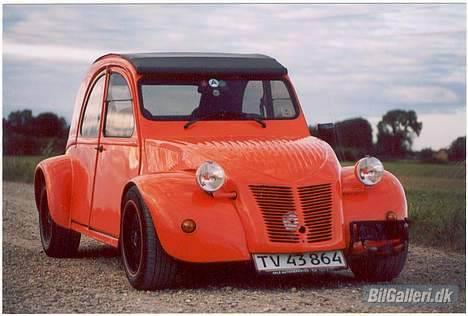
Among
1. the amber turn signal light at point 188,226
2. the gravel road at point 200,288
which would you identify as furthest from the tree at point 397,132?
the amber turn signal light at point 188,226

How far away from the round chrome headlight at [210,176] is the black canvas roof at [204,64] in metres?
1.50

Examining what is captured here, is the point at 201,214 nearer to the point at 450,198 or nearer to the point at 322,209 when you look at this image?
the point at 322,209

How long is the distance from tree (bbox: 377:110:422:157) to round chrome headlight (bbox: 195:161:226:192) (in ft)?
12.7

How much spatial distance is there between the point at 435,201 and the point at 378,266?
3067mm

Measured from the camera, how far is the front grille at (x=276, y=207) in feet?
25.7

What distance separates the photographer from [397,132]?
12.0 m

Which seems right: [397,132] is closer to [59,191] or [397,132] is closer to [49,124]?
[59,191]

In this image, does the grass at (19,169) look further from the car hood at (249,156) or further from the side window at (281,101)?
the car hood at (249,156)

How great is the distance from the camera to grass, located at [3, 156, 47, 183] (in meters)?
19.3

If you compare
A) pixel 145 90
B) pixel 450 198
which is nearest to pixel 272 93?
pixel 145 90

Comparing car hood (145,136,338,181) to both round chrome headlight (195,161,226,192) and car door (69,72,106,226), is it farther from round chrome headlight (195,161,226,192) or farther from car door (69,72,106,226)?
car door (69,72,106,226)

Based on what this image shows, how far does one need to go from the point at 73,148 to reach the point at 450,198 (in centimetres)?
398

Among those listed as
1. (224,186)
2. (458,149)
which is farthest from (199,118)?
(458,149)

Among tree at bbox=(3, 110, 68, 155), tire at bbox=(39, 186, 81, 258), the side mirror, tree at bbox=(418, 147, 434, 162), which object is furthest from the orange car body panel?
tree at bbox=(418, 147, 434, 162)
